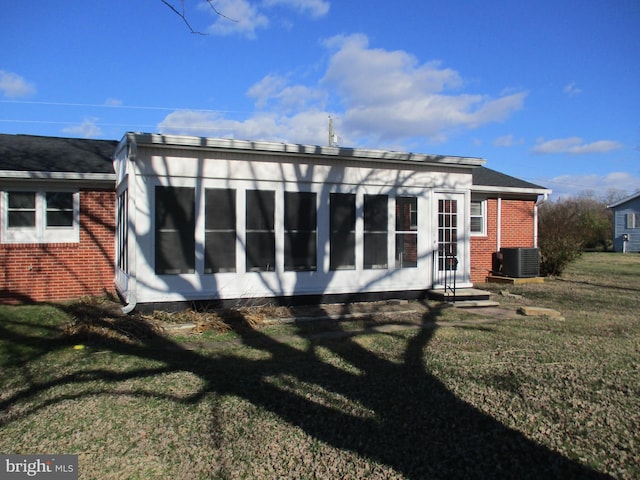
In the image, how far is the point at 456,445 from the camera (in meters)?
3.76

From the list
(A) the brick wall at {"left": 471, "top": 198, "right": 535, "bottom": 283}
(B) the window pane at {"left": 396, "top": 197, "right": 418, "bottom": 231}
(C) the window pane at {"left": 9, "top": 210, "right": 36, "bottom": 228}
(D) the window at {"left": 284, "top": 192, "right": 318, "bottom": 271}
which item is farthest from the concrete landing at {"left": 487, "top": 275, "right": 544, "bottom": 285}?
(C) the window pane at {"left": 9, "top": 210, "right": 36, "bottom": 228}

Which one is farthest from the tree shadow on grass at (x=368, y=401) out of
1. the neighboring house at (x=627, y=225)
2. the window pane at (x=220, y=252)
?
the neighboring house at (x=627, y=225)

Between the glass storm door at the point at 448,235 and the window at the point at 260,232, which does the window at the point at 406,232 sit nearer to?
the glass storm door at the point at 448,235

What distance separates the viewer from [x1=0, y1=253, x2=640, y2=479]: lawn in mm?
3574

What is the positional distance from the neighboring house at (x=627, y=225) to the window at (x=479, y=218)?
2547 cm

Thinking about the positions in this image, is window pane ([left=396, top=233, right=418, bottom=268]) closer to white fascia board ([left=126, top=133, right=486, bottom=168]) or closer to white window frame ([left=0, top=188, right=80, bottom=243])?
white fascia board ([left=126, top=133, right=486, bottom=168])

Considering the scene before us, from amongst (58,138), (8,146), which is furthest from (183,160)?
(58,138)

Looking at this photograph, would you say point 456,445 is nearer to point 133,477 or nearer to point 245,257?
point 133,477

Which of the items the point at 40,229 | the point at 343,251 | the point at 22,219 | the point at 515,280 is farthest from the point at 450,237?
the point at 22,219

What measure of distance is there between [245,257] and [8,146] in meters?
7.23

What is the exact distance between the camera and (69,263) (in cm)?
1090

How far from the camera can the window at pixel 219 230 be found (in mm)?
8906

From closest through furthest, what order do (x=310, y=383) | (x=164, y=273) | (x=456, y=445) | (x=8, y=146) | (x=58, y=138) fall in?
1. (x=456, y=445)
2. (x=310, y=383)
3. (x=164, y=273)
4. (x=8, y=146)
5. (x=58, y=138)

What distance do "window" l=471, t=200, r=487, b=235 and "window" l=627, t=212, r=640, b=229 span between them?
26.3m
